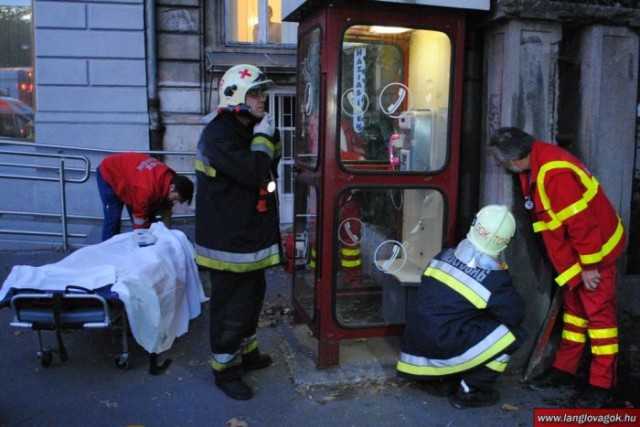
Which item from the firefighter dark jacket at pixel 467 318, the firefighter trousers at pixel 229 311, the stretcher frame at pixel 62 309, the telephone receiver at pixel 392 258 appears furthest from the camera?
the telephone receiver at pixel 392 258

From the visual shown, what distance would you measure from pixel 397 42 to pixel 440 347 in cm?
200

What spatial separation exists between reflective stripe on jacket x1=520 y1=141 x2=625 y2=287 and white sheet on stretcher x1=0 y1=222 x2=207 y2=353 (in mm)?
2425

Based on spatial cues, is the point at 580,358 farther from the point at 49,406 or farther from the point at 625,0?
the point at 49,406

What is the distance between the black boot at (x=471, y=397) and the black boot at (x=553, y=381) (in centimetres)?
42

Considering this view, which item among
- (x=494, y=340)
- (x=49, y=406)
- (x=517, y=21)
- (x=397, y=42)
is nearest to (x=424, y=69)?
(x=397, y=42)

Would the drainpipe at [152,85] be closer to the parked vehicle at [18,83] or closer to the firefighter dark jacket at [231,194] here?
the parked vehicle at [18,83]

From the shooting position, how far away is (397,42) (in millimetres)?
4039

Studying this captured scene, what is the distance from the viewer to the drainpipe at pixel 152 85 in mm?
8672

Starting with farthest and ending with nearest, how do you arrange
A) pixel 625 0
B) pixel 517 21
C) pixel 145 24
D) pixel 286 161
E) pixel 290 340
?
1. pixel 286 161
2. pixel 145 24
3. pixel 290 340
4. pixel 625 0
5. pixel 517 21

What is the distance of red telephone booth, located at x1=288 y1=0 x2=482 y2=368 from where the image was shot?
11.9 ft

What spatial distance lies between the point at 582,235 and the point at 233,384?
217cm

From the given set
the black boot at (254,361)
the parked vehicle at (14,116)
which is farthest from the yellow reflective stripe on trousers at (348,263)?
the parked vehicle at (14,116)

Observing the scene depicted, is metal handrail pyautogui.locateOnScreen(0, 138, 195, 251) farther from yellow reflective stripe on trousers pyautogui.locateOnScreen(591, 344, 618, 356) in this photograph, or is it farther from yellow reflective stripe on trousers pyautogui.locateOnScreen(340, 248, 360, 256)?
yellow reflective stripe on trousers pyautogui.locateOnScreen(591, 344, 618, 356)

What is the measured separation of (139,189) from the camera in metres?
5.14
